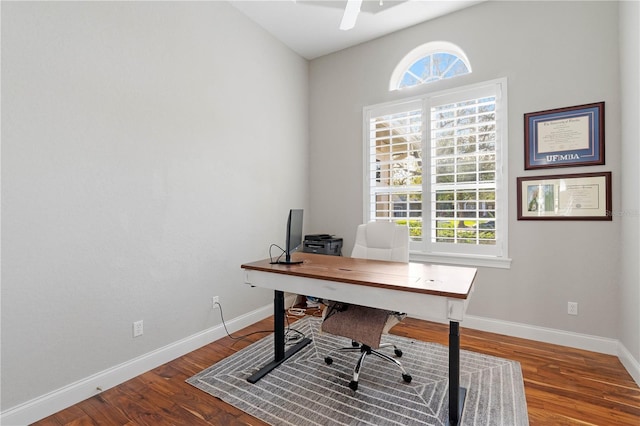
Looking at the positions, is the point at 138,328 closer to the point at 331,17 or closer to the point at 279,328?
the point at 279,328

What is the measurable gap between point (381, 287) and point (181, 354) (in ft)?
6.15

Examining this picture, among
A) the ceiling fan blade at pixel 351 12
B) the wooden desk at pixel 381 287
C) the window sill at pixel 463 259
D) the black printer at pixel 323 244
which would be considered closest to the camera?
the wooden desk at pixel 381 287

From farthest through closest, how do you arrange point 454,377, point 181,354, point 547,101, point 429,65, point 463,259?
1. point 429,65
2. point 463,259
3. point 547,101
4. point 181,354
5. point 454,377

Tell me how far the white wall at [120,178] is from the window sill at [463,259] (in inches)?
70.4

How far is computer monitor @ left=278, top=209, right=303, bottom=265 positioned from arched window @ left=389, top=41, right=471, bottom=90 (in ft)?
6.92

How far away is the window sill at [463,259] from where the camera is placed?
286cm

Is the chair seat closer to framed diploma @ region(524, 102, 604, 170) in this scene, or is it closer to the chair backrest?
the chair backrest

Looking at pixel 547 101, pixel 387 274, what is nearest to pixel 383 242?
pixel 387 274

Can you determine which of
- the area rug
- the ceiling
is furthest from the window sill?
the ceiling

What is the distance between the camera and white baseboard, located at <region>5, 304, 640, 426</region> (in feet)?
5.76

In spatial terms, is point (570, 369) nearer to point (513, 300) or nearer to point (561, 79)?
point (513, 300)

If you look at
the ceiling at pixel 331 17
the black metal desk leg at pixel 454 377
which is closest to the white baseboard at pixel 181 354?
the black metal desk leg at pixel 454 377

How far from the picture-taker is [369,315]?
2.08 metres

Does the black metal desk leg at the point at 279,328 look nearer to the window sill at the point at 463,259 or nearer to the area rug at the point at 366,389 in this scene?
the area rug at the point at 366,389
